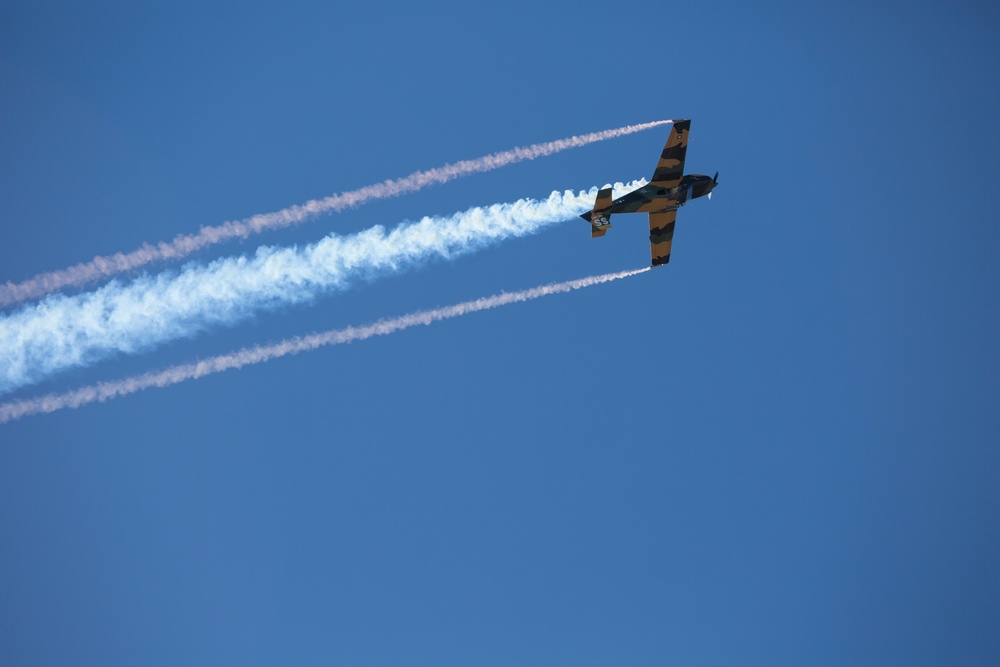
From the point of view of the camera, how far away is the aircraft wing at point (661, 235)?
46469mm

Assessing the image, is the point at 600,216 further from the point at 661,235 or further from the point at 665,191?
the point at 661,235

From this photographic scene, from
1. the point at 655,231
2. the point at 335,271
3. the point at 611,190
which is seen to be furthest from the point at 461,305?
the point at 655,231

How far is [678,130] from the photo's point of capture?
41.4 meters

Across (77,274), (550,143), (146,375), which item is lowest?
(146,375)

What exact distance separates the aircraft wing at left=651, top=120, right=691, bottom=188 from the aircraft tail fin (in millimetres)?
2818

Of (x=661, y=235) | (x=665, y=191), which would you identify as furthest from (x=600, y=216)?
(x=661, y=235)

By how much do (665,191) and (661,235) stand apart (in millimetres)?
4569

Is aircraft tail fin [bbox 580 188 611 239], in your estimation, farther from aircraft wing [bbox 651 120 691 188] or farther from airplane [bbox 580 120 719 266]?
aircraft wing [bbox 651 120 691 188]

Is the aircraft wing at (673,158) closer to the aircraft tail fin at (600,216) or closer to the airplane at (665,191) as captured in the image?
the airplane at (665,191)

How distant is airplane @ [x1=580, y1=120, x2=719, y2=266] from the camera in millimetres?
41594

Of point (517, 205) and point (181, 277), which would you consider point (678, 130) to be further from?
point (181, 277)

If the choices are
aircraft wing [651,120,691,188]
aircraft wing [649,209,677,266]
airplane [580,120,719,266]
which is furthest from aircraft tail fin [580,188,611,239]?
aircraft wing [649,209,677,266]

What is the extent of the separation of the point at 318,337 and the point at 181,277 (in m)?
7.27

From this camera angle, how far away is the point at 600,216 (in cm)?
4209
